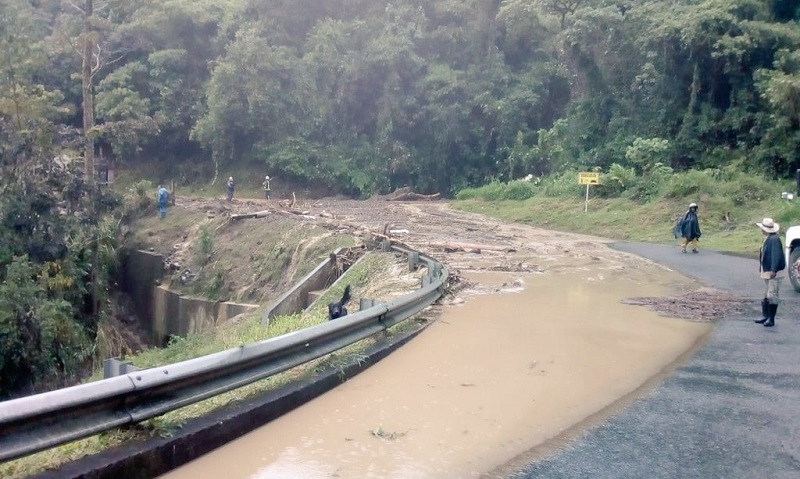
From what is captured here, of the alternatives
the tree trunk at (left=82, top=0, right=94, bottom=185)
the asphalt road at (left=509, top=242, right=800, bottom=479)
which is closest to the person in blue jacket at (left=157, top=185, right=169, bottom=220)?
the tree trunk at (left=82, top=0, right=94, bottom=185)

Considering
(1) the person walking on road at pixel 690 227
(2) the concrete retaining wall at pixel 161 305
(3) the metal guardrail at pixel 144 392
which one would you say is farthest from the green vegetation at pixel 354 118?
(3) the metal guardrail at pixel 144 392

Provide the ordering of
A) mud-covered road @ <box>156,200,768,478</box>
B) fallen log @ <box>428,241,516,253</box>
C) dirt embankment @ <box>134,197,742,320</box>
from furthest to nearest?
fallen log @ <box>428,241,516,253</box> → dirt embankment @ <box>134,197,742,320</box> → mud-covered road @ <box>156,200,768,478</box>

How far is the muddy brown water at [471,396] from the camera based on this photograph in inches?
192

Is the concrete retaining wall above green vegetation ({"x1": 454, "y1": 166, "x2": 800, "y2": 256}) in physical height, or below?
below

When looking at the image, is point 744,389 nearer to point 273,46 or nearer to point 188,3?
point 273,46

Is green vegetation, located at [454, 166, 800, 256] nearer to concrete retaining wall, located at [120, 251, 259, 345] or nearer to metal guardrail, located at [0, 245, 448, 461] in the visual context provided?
concrete retaining wall, located at [120, 251, 259, 345]

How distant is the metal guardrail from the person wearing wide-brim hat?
6.31 m

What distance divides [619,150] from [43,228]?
29096 mm

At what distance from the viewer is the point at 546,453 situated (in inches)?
202

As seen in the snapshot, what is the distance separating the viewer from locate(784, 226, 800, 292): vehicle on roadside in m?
13.5

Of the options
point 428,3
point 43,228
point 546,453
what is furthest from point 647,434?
point 428,3

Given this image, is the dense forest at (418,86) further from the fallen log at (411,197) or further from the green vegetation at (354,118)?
the fallen log at (411,197)

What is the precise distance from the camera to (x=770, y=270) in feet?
35.3

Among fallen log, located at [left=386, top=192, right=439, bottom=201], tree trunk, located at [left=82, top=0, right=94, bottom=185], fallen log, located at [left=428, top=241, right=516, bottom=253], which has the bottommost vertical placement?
fallen log, located at [left=386, top=192, right=439, bottom=201]
